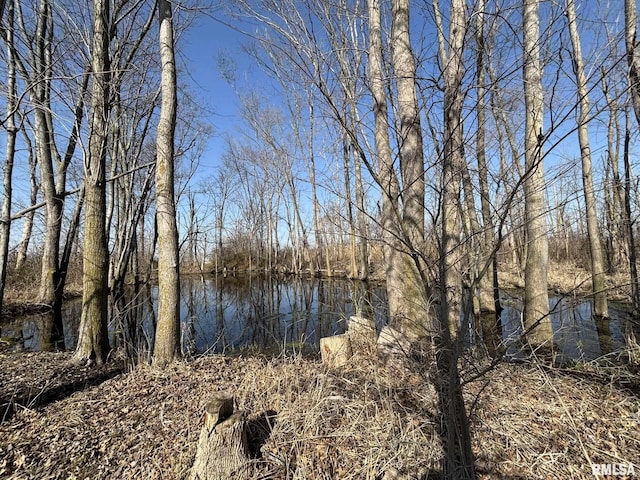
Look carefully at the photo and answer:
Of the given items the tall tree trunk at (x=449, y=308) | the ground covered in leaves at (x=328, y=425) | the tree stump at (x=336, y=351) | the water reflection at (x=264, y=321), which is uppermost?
the tall tree trunk at (x=449, y=308)

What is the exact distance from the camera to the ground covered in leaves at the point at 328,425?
2047mm

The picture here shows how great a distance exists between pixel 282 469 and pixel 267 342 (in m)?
4.72

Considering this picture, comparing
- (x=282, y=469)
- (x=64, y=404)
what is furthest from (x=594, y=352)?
(x=64, y=404)

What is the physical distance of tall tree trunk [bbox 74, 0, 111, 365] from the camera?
3922mm

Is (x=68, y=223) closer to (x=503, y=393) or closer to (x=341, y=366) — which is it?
(x=341, y=366)

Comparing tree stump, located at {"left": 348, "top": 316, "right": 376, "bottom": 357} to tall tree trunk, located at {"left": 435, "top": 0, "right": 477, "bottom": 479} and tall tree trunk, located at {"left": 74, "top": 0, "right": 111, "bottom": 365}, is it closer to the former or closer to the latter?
tall tree trunk, located at {"left": 435, "top": 0, "right": 477, "bottom": 479}

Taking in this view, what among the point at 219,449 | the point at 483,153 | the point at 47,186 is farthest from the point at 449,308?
the point at 47,186

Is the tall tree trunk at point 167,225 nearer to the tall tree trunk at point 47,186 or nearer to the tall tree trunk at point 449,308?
the tall tree trunk at point 449,308

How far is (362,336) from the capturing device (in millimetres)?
3613

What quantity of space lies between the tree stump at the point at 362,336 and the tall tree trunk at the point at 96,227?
3.16 meters

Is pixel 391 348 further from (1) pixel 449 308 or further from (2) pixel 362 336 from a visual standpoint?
(1) pixel 449 308

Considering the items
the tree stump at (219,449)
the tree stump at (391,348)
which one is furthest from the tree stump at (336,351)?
the tree stump at (219,449)

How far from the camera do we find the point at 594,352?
5246 mm

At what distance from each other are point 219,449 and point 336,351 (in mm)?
1758
